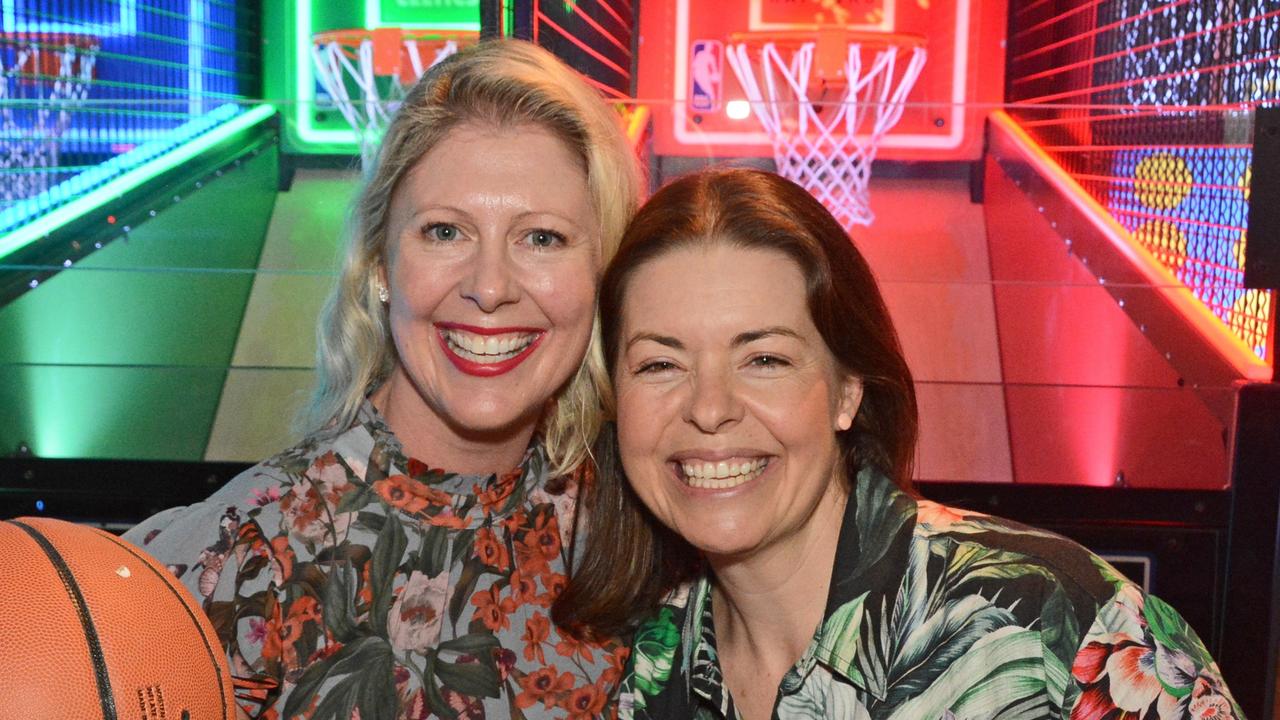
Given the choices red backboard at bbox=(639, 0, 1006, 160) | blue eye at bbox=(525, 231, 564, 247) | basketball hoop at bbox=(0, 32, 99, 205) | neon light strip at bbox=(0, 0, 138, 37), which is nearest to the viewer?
blue eye at bbox=(525, 231, 564, 247)

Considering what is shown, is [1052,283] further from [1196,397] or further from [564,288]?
[564,288]

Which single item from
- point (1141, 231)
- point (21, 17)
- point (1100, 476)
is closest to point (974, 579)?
point (1100, 476)

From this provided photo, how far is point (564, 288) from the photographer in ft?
5.62

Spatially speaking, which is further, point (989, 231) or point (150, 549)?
point (989, 231)

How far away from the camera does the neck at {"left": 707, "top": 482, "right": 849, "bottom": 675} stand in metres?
1.63

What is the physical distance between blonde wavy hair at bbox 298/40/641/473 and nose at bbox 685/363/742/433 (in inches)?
12.9

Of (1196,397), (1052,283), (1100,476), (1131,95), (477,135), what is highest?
(1131,95)

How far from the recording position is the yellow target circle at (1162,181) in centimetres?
315

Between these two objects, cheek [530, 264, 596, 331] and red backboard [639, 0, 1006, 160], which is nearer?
cheek [530, 264, 596, 331]

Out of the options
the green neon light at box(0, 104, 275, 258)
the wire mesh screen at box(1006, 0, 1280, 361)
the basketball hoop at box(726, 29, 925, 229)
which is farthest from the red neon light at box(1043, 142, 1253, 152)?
the green neon light at box(0, 104, 275, 258)

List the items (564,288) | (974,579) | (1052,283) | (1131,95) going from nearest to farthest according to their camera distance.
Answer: (974,579), (564,288), (1052,283), (1131,95)

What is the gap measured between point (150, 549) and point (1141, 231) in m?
2.71

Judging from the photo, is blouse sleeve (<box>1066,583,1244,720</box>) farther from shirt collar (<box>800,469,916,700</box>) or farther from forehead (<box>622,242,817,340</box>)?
forehead (<box>622,242,817,340</box>)

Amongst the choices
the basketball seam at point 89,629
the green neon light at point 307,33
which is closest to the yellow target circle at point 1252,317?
the basketball seam at point 89,629
